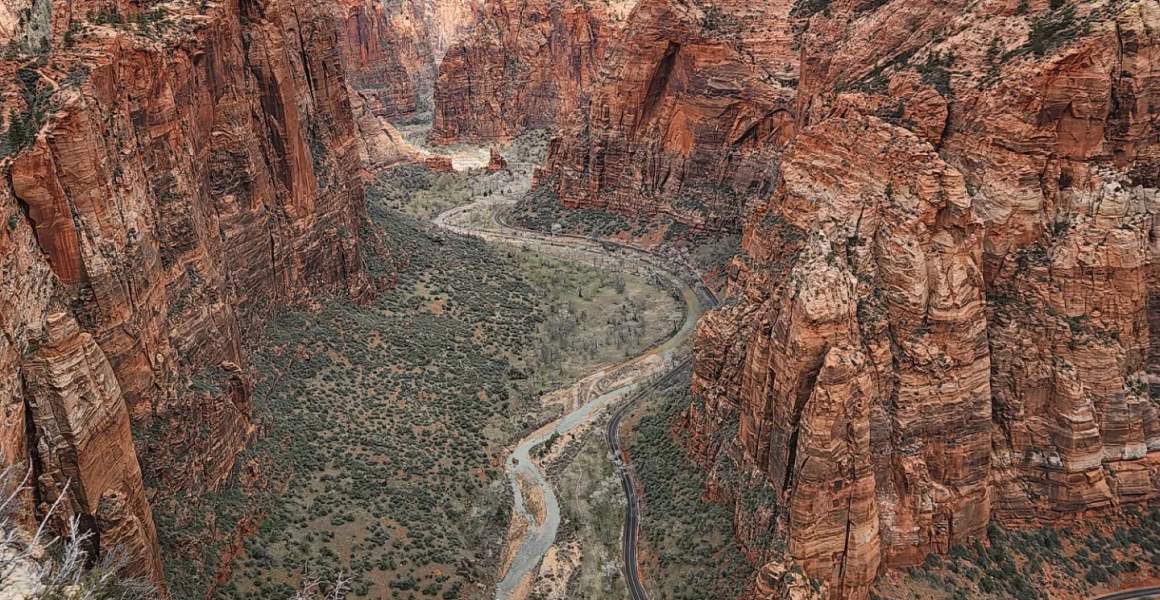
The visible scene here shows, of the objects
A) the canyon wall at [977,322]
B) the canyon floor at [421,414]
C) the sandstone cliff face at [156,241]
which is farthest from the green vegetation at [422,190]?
the canyon wall at [977,322]

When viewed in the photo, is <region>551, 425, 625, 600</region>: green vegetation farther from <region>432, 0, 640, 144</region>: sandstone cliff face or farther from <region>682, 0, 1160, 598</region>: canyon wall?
<region>432, 0, 640, 144</region>: sandstone cliff face

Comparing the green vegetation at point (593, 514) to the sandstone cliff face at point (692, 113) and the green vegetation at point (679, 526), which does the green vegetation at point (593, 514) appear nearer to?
the green vegetation at point (679, 526)

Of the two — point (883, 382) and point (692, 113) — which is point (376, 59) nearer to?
point (692, 113)

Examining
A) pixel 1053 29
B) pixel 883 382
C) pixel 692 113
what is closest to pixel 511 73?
pixel 692 113

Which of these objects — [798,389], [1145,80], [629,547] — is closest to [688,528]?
[629,547]

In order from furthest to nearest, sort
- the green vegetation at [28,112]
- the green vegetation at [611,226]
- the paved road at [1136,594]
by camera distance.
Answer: the green vegetation at [611,226]
the paved road at [1136,594]
the green vegetation at [28,112]

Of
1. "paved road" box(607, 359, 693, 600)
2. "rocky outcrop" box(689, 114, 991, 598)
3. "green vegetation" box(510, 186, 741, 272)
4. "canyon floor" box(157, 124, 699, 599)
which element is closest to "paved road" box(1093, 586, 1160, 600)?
"rocky outcrop" box(689, 114, 991, 598)
